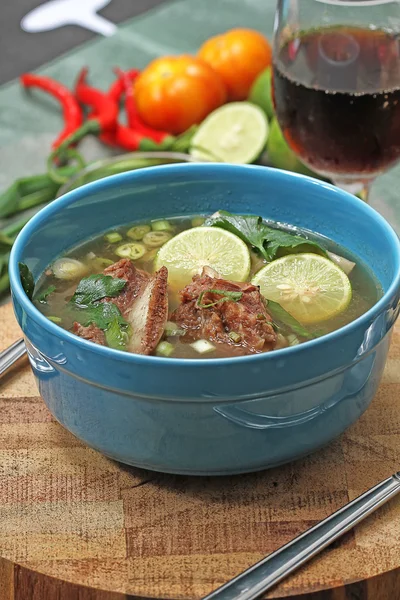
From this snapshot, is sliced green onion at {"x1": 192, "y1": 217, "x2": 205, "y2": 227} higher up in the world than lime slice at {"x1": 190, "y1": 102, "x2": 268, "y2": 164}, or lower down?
higher up

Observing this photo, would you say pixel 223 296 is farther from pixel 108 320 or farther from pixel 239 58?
pixel 239 58

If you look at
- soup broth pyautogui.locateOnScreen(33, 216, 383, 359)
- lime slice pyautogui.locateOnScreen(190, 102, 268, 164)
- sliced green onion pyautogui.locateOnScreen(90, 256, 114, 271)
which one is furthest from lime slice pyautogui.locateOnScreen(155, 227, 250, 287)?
lime slice pyautogui.locateOnScreen(190, 102, 268, 164)

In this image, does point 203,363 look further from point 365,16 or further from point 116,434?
point 365,16

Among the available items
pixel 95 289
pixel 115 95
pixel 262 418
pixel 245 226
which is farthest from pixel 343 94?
pixel 115 95

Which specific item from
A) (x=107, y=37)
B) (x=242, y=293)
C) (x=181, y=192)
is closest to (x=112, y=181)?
(x=181, y=192)

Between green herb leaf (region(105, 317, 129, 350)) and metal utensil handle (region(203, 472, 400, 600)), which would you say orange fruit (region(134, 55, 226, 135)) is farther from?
metal utensil handle (region(203, 472, 400, 600))

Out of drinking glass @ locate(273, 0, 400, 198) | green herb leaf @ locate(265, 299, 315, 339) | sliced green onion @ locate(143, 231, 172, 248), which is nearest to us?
green herb leaf @ locate(265, 299, 315, 339)
